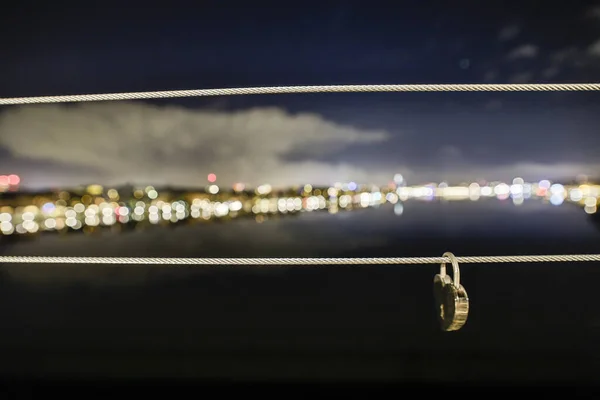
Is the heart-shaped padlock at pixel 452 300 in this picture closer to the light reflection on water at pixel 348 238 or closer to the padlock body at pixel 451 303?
the padlock body at pixel 451 303

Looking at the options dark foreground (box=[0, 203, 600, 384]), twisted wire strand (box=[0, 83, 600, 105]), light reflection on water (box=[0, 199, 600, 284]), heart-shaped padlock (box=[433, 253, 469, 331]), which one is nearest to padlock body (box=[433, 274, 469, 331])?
heart-shaped padlock (box=[433, 253, 469, 331])

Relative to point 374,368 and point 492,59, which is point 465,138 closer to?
point 492,59

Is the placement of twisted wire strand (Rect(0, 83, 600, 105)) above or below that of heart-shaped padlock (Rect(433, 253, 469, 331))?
above

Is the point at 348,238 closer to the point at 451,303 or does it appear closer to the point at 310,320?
the point at 310,320

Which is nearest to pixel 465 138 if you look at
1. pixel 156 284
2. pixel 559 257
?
pixel 559 257

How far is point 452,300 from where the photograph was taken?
1156 millimetres

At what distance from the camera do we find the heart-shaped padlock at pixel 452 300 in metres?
1.12

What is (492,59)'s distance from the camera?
5.88 m

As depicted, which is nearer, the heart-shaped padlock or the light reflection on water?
the heart-shaped padlock

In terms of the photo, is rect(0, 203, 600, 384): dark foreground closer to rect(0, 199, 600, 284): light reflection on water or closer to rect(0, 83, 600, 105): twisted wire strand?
rect(0, 199, 600, 284): light reflection on water

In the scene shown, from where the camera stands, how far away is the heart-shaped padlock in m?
1.12

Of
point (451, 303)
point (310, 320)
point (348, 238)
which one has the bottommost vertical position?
point (310, 320)

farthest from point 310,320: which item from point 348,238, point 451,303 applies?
point 348,238

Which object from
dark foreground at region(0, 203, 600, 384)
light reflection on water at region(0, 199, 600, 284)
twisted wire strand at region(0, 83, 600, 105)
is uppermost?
twisted wire strand at region(0, 83, 600, 105)
